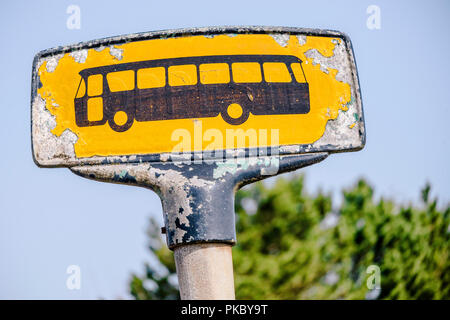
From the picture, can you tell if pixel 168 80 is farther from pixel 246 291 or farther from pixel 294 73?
pixel 246 291

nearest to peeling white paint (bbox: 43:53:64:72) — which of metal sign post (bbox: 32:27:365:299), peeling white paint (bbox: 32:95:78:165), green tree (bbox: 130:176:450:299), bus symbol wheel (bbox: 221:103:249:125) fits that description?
metal sign post (bbox: 32:27:365:299)

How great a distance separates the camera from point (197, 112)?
5.14 ft

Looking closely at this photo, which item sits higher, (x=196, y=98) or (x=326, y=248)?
(x=196, y=98)

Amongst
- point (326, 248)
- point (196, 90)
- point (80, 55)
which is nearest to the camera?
point (196, 90)

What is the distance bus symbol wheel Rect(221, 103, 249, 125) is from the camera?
61.7 inches

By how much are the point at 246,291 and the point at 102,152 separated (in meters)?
12.9

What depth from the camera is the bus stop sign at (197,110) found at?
5.02 ft

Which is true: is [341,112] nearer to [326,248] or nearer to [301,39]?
[301,39]

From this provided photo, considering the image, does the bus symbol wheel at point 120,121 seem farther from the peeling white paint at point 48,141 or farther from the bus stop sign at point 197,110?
the peeling white paint at point 48,141

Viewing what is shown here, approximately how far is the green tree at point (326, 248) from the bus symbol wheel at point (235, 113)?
1291 cm

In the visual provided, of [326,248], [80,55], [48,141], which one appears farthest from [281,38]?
[326,248]

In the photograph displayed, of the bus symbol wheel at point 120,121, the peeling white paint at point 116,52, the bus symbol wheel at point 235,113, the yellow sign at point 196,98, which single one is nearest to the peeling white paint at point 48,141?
the yellow sign at point 196,98

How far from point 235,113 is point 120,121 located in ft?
1.09
